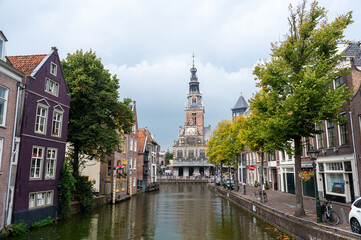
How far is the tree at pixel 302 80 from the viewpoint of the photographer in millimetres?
14570

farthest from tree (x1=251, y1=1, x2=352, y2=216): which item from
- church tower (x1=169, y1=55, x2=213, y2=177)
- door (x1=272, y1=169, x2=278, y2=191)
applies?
church tower (x1=169, y1=55, x2=213, y2=177)

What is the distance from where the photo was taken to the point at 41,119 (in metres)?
18.4

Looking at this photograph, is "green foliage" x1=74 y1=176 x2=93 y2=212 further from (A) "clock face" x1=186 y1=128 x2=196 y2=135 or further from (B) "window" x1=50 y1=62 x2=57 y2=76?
(A) "clock face" x1=186 y1=128 x2=196 y2=135

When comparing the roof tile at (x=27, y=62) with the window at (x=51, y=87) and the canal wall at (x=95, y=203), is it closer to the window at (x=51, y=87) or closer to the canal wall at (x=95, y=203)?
the window at (x=51, y=87)

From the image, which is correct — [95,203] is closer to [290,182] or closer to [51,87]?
[51,87]

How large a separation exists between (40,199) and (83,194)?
5.68 meters

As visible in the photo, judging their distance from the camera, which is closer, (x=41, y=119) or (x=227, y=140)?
(x=41, y=119)

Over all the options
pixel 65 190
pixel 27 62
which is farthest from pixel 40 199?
pixel 27 62

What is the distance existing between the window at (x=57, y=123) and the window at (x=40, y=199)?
173 inches

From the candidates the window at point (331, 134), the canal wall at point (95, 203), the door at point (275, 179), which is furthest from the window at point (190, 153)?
the window at point (331, 134)

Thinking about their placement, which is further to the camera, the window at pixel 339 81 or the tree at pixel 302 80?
the window at pixel 339 81

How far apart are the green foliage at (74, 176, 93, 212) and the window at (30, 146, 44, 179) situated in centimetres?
590

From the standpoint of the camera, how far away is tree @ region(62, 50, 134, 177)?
23.0 m

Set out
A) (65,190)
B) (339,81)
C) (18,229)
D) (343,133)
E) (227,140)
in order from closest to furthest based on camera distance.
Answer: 1. (18,229)
2. (65,190)
3. (343,133)
4. (339,81)
5. (227,140)
